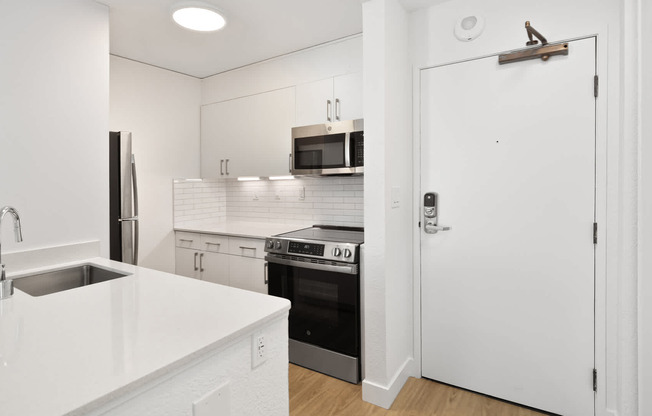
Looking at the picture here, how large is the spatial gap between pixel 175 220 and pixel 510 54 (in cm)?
321

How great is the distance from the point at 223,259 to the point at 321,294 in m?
1.13

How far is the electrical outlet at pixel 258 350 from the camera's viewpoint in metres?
1.15

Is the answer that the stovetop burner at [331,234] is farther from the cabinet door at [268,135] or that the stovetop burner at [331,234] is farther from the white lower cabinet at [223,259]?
the cabinet door at [268,135]

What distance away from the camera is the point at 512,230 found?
6.95ft

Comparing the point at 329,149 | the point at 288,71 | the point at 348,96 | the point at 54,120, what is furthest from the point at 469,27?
the point at 54,120

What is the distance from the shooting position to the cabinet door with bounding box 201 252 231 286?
3.22m

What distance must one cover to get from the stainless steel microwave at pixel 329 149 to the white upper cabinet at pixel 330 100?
137mm

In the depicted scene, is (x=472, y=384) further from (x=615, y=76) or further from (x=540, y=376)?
(x=615, y=76)

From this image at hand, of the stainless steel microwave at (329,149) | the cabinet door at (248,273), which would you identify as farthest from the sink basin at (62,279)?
the stainless steel microwave at (329,149)

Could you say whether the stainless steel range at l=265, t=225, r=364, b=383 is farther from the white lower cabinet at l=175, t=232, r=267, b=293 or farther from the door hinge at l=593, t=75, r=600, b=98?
the door hinge at l=593, t=75, r=600, b=98

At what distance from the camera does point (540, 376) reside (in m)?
2.06

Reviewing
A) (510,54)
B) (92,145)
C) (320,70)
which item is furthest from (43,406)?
(320,70)

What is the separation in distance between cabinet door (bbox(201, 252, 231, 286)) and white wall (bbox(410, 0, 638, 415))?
2.67 meters

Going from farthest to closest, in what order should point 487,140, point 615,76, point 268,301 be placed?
point 487,140
point 615,76
point 268,301
